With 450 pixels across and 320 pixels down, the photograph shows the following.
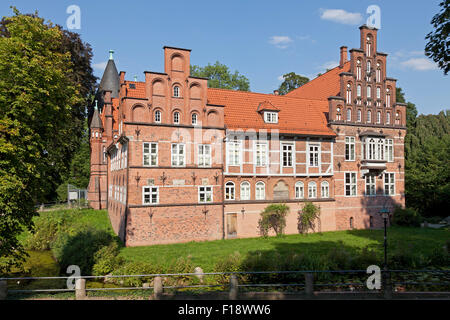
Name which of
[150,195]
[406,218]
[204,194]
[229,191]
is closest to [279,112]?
[229,191]

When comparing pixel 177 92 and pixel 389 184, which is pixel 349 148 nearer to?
pixel 389 184

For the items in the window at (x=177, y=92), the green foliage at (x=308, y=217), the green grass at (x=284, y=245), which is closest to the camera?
the green grass at (x=284, y=245)

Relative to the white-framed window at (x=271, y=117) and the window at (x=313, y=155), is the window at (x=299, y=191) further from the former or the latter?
the white-framed window at (x=271, y=117)

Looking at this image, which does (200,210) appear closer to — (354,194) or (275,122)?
(275,122)

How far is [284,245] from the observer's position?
811 inches

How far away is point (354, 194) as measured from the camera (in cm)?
2667

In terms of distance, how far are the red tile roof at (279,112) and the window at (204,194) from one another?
466 cm

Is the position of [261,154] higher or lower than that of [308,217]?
higher

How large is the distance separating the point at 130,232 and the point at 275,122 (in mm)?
13131

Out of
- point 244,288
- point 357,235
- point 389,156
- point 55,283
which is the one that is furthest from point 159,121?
point 389,156

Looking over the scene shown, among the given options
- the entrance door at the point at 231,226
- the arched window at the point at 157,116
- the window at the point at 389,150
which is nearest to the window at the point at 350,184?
the window at the point at 389,150

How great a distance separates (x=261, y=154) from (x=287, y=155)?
2140mm

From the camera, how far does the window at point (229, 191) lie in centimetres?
2317

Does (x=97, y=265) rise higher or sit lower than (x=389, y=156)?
lower
